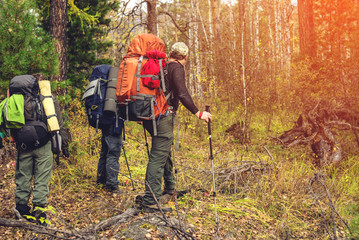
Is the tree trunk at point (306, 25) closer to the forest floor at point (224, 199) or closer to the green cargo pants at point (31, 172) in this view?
A: the forest floor at point (224, 199)

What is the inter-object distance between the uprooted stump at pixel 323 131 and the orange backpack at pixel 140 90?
364 cm

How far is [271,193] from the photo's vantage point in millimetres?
4613

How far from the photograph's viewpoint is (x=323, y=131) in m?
6.41

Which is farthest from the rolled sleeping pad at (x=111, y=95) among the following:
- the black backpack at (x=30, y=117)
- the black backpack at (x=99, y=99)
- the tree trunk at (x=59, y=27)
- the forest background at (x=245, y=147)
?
the tree trunk at (x=59, y=27)

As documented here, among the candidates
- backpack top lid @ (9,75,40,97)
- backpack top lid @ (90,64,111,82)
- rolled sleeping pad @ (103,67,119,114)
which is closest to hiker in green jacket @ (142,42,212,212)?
rolled sleeping pad @ (103,67,119,114)

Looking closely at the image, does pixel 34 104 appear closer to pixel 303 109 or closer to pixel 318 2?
pixel 303 109

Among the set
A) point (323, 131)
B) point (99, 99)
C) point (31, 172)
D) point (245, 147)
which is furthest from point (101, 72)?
point (323, 131)

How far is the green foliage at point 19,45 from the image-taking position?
455 cm

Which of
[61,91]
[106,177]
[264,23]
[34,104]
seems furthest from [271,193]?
[264,23]

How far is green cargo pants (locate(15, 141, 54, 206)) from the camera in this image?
11.2 feet

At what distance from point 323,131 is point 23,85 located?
20.2ft

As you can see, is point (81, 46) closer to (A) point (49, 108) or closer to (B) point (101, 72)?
(B) point (101, 72)

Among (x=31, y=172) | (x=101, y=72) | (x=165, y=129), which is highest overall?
(x=101, y=72)

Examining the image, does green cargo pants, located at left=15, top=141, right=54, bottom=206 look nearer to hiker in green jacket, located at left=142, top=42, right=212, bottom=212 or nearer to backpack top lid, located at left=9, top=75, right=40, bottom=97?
backpack top lid, located at left=9, top=75, right=40, bottom=97
